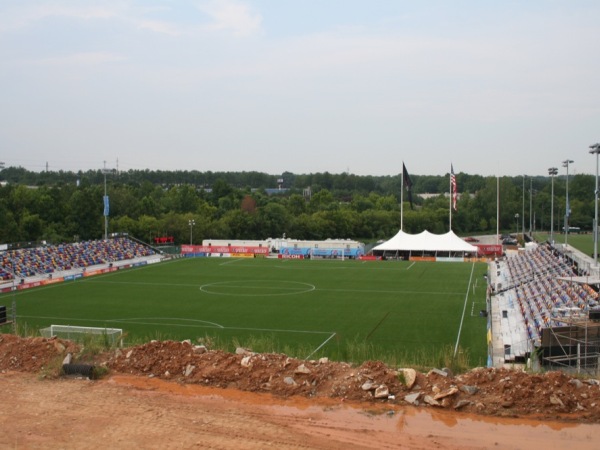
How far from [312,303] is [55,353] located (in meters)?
29.0

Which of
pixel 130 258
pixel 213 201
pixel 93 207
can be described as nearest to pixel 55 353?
pixel 130 258

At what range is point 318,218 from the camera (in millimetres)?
108812

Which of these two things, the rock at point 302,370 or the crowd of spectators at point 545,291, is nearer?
the rock at point 302,370

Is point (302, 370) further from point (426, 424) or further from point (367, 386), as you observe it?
point (426, 424)

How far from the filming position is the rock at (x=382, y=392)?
14.1 metres

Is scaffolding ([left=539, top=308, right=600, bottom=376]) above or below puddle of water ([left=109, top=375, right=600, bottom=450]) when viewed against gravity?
below

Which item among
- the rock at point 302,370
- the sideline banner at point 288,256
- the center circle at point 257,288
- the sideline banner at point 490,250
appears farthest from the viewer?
the sideline banner at point 288,256

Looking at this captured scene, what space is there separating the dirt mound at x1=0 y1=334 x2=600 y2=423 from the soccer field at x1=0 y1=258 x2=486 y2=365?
801cm

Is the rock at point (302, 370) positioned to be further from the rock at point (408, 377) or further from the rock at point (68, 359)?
the rock at point (68, 359)

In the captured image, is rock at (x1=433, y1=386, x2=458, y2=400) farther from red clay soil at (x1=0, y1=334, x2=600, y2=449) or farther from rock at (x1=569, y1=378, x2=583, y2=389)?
rock at (x1=569, y1=378, x2=583, y2=389)

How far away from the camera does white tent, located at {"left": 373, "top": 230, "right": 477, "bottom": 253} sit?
7175 cm

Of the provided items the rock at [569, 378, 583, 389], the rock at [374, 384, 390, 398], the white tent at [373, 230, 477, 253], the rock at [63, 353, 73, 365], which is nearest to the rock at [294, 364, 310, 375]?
the rock at [374, 384, 390, 398]

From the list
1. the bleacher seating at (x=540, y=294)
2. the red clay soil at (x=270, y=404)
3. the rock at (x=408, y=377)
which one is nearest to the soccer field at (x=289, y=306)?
the bleacher seating at (x=540, y=294)

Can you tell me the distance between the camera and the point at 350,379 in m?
14.8
